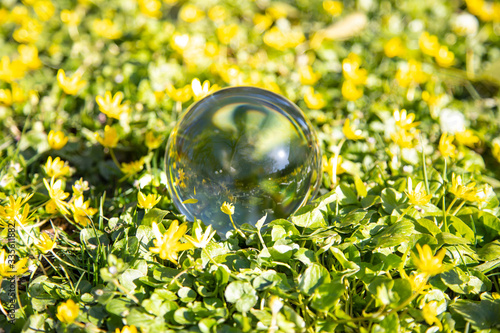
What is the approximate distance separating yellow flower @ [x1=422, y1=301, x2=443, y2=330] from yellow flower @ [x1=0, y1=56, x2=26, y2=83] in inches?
116

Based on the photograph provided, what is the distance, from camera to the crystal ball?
191 centimetres

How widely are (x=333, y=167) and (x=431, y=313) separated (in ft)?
3.14

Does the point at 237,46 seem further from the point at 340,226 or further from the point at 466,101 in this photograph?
the point at 340,226

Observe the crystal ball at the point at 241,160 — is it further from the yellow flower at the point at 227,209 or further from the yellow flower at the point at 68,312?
the yellow flower at the point at 68,312

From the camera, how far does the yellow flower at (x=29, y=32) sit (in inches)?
135

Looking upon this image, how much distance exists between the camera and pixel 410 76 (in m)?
3.07

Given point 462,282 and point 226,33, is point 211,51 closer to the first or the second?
point 226,33

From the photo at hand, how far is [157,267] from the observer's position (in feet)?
6.10

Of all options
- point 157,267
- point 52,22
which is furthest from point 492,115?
point 52,22

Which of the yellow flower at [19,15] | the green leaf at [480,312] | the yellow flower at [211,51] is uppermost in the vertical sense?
the yellow flower at [19,15]

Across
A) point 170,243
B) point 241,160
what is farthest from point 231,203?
point 170,243

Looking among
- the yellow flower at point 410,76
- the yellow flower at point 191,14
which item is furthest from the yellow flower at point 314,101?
the yellow flower at point 191,14

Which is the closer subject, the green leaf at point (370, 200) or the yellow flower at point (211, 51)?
the green leaf at point (370, 200)

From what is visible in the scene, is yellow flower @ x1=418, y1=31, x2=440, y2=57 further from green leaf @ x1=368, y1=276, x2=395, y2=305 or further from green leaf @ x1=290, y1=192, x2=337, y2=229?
green leaf @ x1=368, y1=276, x2=395, y2=305
